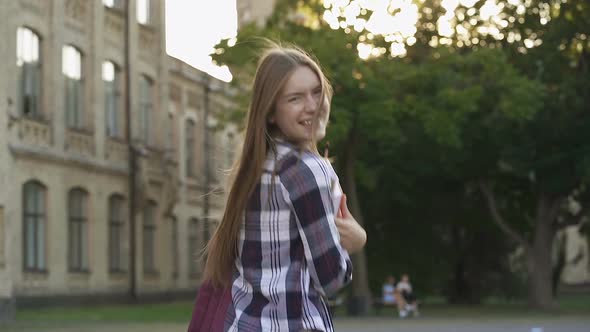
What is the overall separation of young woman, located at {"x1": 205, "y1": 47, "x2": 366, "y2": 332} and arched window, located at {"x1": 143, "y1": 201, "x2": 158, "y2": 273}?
43.0 m

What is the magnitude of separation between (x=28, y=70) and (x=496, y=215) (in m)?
18.4

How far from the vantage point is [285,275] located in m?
3.80

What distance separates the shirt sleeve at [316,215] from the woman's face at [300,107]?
10cm

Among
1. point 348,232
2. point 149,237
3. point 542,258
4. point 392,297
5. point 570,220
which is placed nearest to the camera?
point 348,232

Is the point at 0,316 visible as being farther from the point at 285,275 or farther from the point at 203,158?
the point at 285,275

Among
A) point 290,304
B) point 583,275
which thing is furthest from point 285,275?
point 583,275

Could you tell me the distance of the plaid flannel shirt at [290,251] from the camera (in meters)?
3.77

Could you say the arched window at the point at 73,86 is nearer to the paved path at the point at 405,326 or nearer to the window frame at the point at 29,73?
the window frame at the point at 29,73

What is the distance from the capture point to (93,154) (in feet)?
137

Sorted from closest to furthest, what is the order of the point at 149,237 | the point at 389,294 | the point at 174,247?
the point at 389,294
the point at 149,237
the point at 174,247

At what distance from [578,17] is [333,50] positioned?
37.9 ft

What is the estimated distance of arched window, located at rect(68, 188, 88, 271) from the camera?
4032cm

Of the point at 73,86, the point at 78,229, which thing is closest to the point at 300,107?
the point at 73,86

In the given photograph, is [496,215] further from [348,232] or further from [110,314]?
[348,232]
